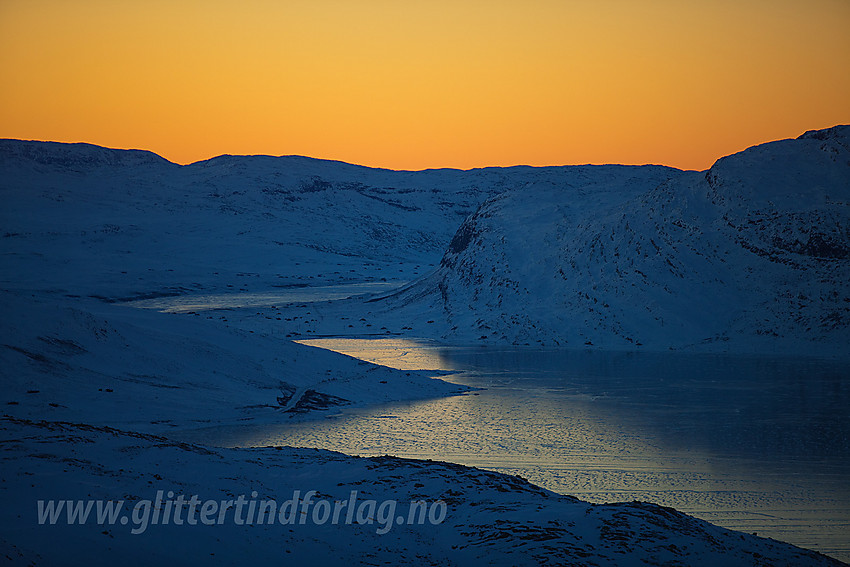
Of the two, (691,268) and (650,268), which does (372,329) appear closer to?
(650,268)

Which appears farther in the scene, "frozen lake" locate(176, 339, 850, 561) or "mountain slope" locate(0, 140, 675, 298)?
"mountain slope" locate(0, 140, 675, 298)

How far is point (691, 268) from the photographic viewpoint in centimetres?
4850

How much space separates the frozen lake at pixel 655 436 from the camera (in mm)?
15758

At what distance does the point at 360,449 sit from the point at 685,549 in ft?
35.2

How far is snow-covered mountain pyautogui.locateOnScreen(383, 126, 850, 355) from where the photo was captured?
44312 mm

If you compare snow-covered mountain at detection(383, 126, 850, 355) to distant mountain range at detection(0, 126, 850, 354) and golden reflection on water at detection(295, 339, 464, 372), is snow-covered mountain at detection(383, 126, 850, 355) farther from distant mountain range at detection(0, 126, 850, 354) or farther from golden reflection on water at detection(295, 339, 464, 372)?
golden reflection on water at detection(295, 339, 464, 372)

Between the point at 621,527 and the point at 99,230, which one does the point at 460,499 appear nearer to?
the point at 621,527

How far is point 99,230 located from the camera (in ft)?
415

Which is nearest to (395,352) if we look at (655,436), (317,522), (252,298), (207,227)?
(655,436)

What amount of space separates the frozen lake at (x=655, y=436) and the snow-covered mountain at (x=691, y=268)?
8.19 meters

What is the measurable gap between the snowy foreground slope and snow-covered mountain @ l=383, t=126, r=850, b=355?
33.9 metres

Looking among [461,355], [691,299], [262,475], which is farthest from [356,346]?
[262,475]

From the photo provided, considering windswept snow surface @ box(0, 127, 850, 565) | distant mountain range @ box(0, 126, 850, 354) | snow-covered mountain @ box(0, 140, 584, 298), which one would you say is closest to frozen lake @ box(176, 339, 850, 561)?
windswept snow surface @ box(0, 127, 850, 565)

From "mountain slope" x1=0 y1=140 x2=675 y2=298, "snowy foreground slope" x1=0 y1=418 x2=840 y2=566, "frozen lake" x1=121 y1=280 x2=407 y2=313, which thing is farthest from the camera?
"mountain slope" x1=0 y1=140 x2=675 y2=298
